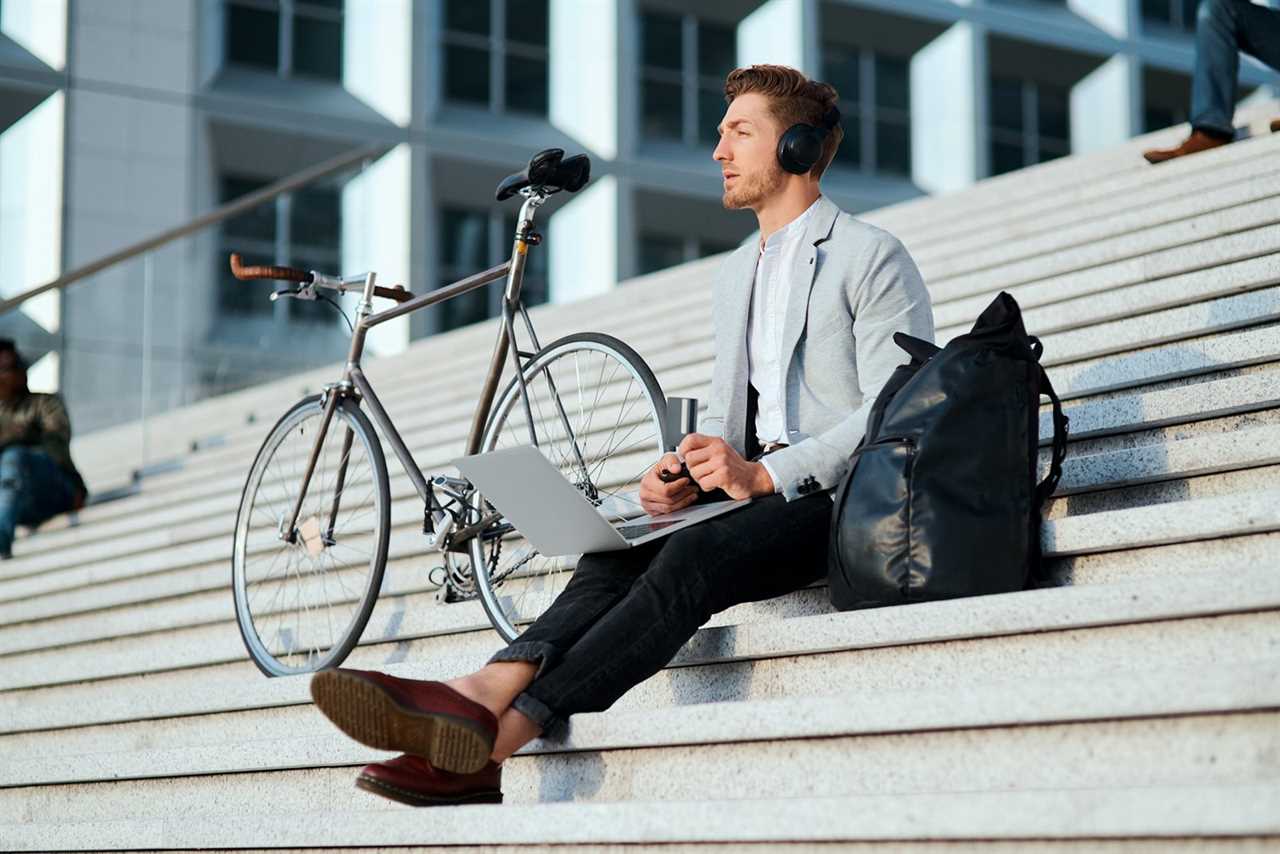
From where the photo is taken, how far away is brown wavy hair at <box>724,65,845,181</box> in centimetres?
366

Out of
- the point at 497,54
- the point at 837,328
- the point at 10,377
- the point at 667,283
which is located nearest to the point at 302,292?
the point at 837,328

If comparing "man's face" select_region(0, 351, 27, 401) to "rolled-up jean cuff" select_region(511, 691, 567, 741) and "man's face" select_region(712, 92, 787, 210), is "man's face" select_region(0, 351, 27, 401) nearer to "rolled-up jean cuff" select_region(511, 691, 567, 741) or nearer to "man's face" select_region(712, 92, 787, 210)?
"man's face" select_region(712, 92, 787, 210)

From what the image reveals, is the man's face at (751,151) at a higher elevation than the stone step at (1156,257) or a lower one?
higher

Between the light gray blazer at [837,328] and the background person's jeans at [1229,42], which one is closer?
the light gray blazer at [837,328]

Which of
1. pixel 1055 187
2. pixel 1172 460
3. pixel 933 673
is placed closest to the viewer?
pixel 933 673

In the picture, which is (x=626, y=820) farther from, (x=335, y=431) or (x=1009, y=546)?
(x=335, y=431)

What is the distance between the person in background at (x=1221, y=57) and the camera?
644 cm

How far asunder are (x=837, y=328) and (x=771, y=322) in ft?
0.63

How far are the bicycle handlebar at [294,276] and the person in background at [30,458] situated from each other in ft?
10.7

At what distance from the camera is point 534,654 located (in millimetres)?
2979

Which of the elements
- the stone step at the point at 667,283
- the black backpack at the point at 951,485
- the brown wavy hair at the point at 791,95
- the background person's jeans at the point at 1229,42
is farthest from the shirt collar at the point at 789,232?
the background person's jeans at the point at 1229,42

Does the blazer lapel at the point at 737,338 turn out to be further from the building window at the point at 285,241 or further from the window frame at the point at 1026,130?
the window frame at the point at 1026,130

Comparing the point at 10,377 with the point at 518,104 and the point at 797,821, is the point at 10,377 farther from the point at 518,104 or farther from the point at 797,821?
the point at 518,104

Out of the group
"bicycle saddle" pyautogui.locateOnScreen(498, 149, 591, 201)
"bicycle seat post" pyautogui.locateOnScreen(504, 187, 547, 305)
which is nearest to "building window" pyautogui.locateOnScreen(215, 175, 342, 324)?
"bicycle seat post" pyautogui.locateOnScreen(504, 187, 547, 305)
